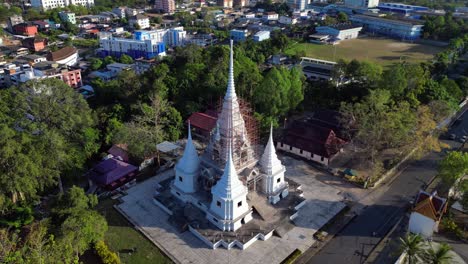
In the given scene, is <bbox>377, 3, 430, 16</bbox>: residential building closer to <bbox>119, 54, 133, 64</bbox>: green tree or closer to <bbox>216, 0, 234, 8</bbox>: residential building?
<bbox>216, 0, 234, 8</bbox>: residential building

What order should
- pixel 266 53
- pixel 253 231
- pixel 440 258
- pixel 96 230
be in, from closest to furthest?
pixel 440 258
pixel 96 230
pixel 253 231
pixel 266 53

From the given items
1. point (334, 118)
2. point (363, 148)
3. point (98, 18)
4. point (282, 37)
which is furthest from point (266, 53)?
point (98, 18)

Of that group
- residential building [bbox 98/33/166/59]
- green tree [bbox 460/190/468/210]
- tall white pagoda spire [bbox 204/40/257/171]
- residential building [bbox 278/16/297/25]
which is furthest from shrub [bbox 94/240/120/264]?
residential building [bbox 278/16/297/25]

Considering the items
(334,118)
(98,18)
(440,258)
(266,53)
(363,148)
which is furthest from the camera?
(98,18)

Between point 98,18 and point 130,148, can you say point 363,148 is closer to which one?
point 130,148

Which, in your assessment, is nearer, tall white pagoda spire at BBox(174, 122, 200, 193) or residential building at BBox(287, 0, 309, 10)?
tall white pagoda spire at BBox(174, 122, 200, 193)

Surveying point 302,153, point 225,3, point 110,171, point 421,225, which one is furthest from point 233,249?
point 225,3

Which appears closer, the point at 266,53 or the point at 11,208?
the point at 11,208
